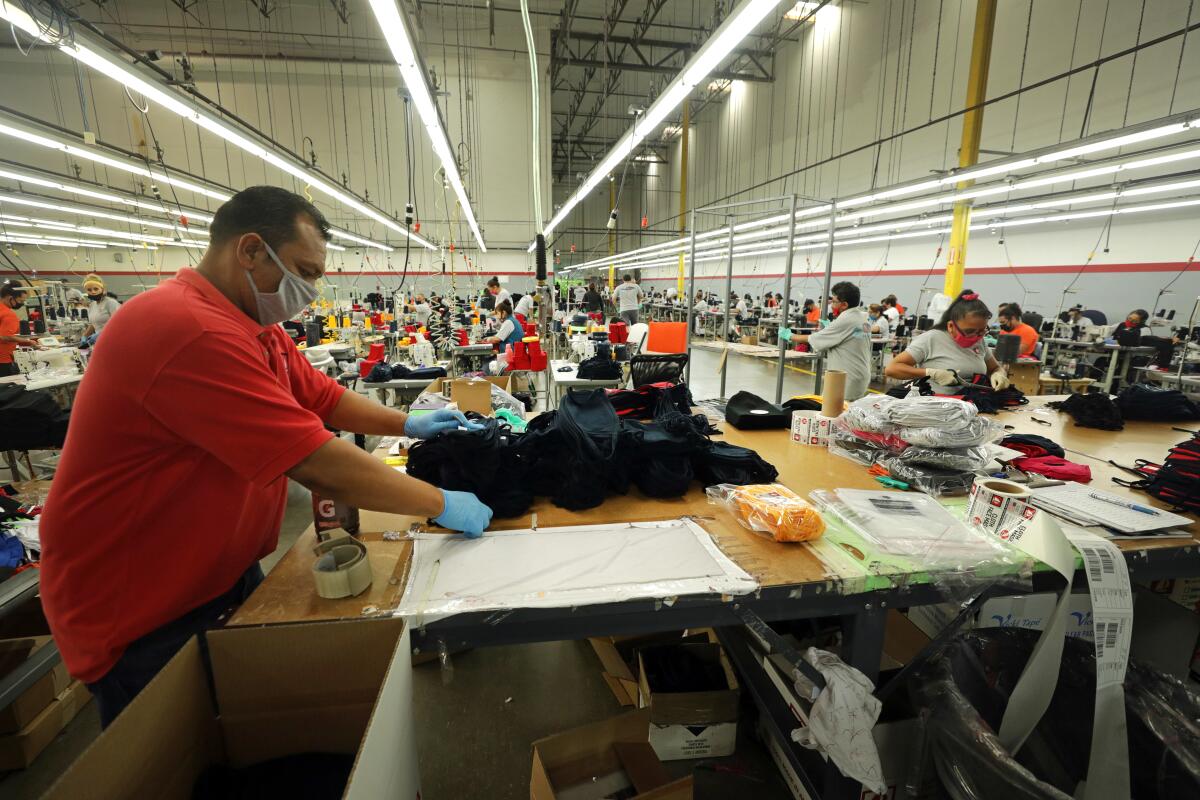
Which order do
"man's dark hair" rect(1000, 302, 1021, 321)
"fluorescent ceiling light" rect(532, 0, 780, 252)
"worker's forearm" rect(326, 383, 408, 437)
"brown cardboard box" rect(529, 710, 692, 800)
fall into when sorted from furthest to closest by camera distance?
"man's dark hair" rect(1000, 302, 1021, 321) → "fluorescent ceiling light" rect(532, 0, 780, 252) → "worker's forearm" rect(326, 383, 408, 437) → "brown cardboard box" rect(529, 710, 692, 800)

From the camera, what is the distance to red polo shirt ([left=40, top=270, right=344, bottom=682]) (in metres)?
0.99

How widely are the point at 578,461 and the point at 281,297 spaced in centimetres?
92

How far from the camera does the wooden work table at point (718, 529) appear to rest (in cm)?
115

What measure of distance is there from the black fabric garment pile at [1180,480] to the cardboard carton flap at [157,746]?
280 centimetres

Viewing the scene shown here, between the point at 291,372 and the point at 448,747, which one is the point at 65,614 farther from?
the point at 448,747

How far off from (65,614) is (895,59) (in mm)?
15142

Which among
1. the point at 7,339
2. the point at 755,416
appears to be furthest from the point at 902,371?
the point at 7,339

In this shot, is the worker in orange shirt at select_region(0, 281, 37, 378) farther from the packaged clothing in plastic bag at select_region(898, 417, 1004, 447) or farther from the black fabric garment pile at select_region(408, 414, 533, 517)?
the packaged clothing in plastic bag at select_region(898, 417, 1004, 447)

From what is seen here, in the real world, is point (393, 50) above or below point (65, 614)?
above

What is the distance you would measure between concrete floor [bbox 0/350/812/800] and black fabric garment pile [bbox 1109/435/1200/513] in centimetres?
166

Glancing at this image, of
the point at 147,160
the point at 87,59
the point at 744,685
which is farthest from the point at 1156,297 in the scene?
the point at 147,160

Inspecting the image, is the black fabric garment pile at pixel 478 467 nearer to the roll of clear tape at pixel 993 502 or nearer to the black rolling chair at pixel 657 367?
the roll of clear tape at pixel 993 502

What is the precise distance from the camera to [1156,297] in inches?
335

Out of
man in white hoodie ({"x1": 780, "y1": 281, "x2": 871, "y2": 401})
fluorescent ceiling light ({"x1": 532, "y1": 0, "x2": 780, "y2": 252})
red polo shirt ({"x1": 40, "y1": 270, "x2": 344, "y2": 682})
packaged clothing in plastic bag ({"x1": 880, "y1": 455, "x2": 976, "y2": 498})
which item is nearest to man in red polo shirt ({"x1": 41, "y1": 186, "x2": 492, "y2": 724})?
red polo shirt ({"x1": 40, "y1": 270, "x2": 344, "y2": 682})
